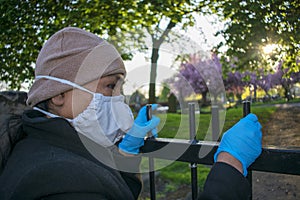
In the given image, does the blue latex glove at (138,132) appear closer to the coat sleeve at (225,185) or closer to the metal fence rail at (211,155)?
the metal fence rail at (211,155)

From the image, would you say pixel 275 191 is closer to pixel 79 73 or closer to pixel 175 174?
pixel 175 174

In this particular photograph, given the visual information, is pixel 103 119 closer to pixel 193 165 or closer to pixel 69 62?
pixel 69 62

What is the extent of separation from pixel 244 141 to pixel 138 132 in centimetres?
85

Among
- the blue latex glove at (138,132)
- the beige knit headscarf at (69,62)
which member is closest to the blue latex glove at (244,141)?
the blue latex glove at (138,132)

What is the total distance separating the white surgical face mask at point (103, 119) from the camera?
1.70 metres

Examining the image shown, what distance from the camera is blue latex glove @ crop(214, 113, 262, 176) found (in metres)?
1.23

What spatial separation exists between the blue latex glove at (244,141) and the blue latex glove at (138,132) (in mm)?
709

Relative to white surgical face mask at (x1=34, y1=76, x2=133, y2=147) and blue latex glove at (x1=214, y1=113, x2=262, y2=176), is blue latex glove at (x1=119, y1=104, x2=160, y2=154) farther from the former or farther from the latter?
blue latex glove at (x1=214, y1=113, x2=262, y2=176)

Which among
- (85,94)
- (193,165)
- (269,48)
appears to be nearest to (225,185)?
(193,165)

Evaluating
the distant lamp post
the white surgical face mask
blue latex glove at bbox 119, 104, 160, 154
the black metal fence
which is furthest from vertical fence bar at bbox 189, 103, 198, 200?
the distant lamp post

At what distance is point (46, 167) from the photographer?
1.17 meters

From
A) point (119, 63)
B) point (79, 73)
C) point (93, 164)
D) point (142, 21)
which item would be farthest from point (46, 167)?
point (142, 21)

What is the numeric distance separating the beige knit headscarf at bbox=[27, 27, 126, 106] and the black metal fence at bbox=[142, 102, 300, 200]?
61 cm

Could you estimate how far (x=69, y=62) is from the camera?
5.25 ft
